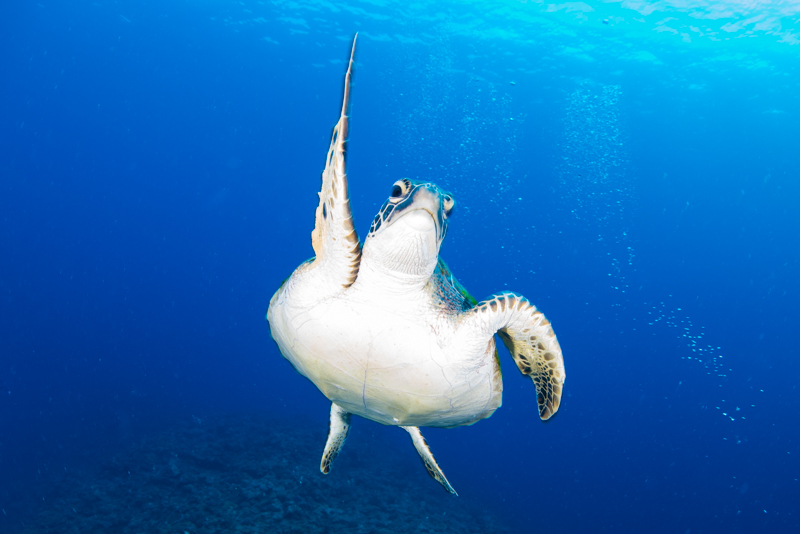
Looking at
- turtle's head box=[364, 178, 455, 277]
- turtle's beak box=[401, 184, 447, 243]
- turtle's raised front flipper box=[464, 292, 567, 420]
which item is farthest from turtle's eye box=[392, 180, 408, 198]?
turtle's raised front flipper box=[464, 292, 567, 420]

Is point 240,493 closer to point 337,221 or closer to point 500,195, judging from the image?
point 337,221

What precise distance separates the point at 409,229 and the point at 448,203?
0.79ft

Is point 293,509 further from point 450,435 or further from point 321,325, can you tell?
point 450,435

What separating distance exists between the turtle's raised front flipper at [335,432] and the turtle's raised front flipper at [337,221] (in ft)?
6.31

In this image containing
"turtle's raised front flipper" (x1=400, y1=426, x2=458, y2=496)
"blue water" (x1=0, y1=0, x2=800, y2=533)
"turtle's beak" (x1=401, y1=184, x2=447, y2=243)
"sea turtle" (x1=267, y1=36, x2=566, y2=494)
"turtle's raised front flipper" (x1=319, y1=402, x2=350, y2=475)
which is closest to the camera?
"turtle's beak" (x1=401, y1=184, x2=447, y2=243)

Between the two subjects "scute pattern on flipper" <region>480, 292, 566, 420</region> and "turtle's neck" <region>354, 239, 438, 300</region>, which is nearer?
"turtle's neck" <region>354, 239, 438, 300</region>

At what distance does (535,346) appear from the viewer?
7.63 feet

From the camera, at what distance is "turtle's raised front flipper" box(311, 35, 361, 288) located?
1.54 metres

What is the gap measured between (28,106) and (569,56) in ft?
173

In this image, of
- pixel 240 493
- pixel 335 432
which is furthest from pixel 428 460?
pixel 240 493

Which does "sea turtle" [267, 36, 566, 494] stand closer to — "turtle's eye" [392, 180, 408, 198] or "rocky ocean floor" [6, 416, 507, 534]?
"turtle's eye" [392, 180, 408, 198]

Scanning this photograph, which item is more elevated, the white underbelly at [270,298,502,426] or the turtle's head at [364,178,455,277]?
the turtle's head at [364,178,455,277]

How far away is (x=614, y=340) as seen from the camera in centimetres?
5528

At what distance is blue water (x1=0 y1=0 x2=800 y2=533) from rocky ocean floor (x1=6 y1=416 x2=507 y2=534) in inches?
59.4
